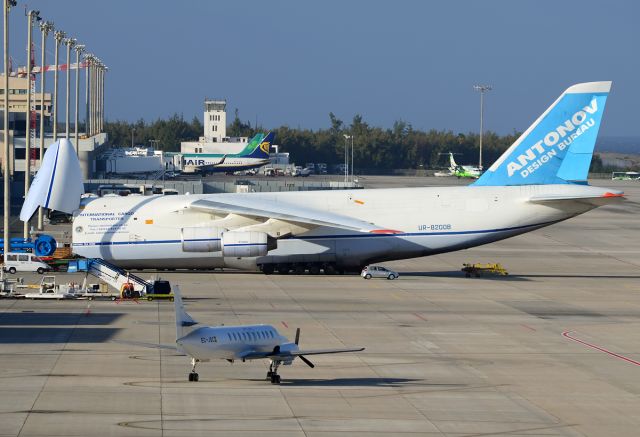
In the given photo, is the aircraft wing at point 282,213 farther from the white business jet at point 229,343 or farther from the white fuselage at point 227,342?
the white fuselage at point 227,342

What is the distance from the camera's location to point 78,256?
53.6m

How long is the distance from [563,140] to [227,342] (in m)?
32.0

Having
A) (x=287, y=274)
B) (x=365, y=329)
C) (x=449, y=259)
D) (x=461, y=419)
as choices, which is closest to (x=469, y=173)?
(x=449, y=259)

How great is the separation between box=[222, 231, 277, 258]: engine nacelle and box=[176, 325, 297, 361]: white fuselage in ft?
80.3

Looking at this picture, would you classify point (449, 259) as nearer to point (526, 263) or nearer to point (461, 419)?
point (526, 263)

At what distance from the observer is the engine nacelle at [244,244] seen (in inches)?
2041

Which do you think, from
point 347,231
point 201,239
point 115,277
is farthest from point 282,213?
point 115,277

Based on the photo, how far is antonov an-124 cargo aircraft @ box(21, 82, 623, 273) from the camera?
53125 mm

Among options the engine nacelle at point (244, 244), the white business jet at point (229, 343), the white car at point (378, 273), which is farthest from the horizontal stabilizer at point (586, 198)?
the white business jet at point (229, 343)

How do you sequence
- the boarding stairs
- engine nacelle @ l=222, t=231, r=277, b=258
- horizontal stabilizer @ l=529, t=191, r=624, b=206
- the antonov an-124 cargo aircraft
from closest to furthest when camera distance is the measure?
the boarding stairs → engine nacelle @ l=222, t=231, r=277, b=258 → horizontal stabilizer @ l=529, t=191, r=624, b=206 → the antonov an-124 cargo aircraft

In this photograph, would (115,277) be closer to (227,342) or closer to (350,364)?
(350,364)

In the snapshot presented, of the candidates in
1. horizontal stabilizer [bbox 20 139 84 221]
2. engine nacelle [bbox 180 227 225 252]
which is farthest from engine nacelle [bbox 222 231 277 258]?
horizontal stabilizer [bbox 20 139 84 221]

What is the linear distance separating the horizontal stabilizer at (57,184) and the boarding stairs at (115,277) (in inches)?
177

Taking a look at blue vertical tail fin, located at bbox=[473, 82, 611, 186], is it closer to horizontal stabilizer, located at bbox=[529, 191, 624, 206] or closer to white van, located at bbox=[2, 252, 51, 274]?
horizontal stabilizer, located at bbox=[529, 191, 624, 206]
